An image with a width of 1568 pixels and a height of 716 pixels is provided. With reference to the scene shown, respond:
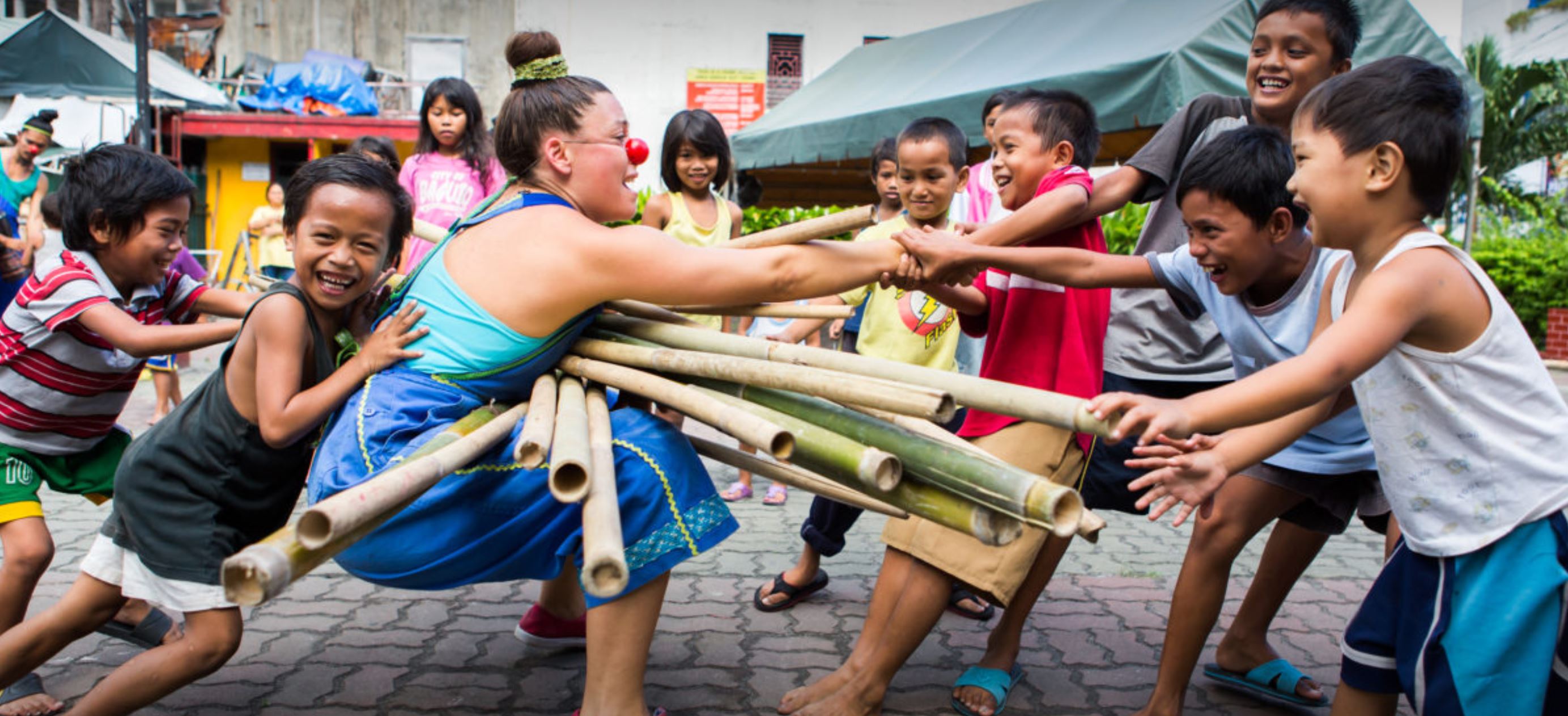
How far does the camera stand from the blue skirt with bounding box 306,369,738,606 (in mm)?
2279

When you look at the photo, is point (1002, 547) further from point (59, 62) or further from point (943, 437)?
point (59, 62)

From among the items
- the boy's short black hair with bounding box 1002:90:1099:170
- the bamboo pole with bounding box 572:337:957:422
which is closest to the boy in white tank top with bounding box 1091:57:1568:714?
the bamboo pole with bounding box 572:337:957:422

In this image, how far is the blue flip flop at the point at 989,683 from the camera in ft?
9.34

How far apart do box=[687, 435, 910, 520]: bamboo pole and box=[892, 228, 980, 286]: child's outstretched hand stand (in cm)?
61

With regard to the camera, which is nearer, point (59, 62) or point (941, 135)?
point (941, 135)

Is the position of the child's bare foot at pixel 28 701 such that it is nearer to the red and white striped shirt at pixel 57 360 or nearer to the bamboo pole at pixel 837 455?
the red and white striped shirt at pixel 57 360

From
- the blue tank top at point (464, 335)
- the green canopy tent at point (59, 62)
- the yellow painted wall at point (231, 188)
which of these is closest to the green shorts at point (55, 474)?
the blue tank top at point (464, 335)

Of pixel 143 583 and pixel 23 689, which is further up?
pixel 143 583

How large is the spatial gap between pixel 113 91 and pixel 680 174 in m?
12.7

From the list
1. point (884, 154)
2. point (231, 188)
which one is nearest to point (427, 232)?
point (884, 154)

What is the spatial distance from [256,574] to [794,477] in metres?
1.26

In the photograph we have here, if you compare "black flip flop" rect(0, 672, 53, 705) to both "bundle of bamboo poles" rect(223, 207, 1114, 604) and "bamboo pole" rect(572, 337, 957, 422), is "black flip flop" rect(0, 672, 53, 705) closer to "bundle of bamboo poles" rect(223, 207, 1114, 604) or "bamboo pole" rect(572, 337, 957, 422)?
"bundle of bamboo poles" rect(223, 207, 1114, 604)

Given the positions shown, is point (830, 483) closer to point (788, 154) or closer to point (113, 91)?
point (788, 154)

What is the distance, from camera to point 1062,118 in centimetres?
307
